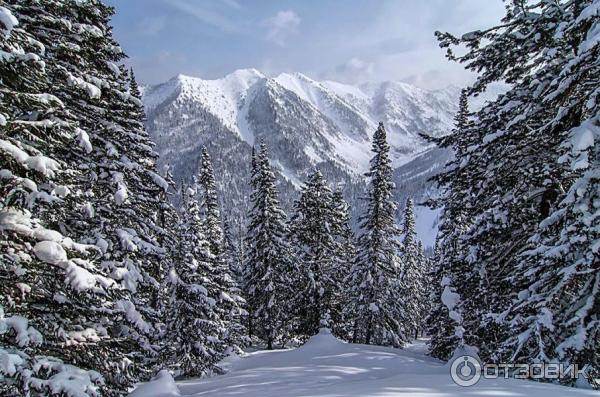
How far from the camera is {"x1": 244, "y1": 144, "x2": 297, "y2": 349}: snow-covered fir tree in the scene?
29.5m

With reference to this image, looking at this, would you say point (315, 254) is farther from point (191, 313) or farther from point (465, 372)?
point (465, 372)

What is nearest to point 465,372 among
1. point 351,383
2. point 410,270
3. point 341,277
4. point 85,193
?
point 351,383

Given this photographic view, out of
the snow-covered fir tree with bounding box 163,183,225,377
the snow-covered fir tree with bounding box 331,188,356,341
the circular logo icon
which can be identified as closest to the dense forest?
the circular logo icon

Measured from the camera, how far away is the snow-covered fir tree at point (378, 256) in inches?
1148

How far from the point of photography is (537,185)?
814 centimetres

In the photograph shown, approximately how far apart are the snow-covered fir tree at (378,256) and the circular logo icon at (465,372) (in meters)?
21.7

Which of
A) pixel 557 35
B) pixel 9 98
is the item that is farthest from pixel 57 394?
pixel 557 35

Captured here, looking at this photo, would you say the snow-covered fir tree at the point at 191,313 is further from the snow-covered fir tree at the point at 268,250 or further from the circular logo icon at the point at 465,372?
the circular logo icon at the point at 465,372

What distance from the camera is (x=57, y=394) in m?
6.16

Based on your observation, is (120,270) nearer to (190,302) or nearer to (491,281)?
(491,281)

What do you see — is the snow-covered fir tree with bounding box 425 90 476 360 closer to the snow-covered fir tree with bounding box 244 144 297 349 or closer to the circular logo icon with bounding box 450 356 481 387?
the circular logo icon with bounding box 450 356 481 387

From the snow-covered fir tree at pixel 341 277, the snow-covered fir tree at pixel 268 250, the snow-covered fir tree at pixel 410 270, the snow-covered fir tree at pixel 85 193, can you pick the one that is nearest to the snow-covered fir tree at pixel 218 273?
the snow-covered fir tree at pixel 268 250

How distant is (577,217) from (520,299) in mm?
1993

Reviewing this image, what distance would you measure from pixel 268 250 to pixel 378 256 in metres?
8.11
